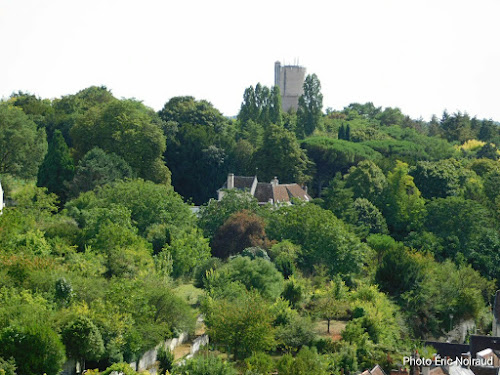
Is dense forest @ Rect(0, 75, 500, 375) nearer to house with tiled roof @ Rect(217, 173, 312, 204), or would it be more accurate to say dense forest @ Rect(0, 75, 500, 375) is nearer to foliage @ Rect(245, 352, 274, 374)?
foliage @ Rect(245, 352, 274, 374)

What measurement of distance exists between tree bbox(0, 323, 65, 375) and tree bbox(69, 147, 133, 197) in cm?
2476

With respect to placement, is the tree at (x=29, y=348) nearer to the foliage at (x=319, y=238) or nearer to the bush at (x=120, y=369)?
the bush at (x=120, y=369)

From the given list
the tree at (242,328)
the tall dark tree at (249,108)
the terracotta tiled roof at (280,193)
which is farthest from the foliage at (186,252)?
the tall dark tree at (249,108)

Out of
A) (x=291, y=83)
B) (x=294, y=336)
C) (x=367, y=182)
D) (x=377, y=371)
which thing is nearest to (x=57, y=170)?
(x=367, y=182)

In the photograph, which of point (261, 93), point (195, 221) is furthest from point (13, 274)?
point (261, 93)

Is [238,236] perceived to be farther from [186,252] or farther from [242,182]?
[242,182]

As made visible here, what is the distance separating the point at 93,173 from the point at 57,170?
10.3ft

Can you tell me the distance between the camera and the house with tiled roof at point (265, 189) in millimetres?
56469

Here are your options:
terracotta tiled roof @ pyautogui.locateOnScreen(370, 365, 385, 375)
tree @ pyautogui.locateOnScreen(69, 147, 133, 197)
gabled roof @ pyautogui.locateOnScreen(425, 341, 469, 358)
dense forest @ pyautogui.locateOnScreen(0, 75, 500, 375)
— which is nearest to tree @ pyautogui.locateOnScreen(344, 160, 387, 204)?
dense forest @ pyautogui.locateOnScreen(0, 75, 500, 375)

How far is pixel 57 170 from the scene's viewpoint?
169 feet

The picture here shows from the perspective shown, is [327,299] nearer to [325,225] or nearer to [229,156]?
[325,225]

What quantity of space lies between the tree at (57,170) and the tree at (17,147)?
6.44m

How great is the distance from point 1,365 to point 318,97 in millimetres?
55393

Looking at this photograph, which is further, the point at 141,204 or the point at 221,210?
the point at 221,210
